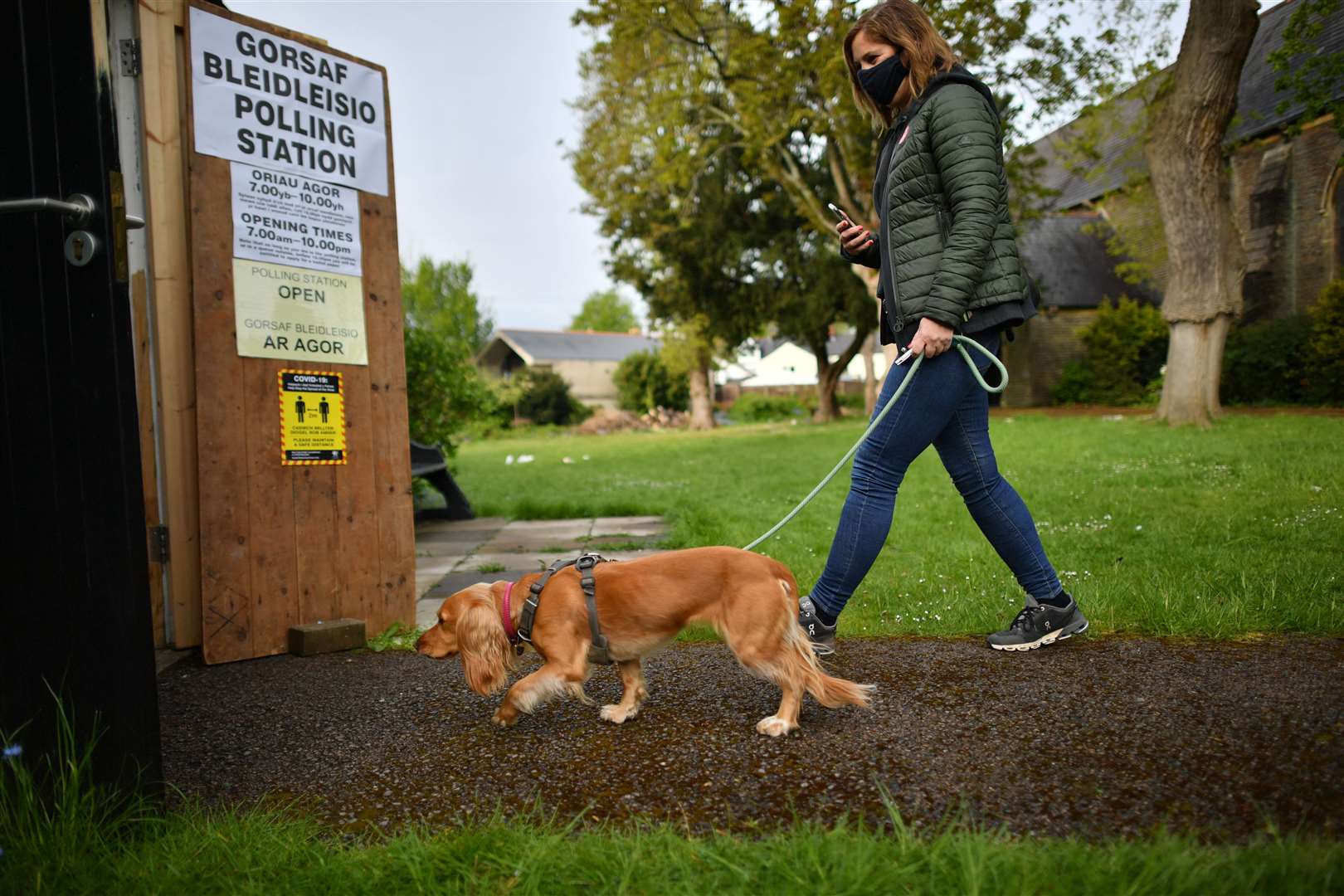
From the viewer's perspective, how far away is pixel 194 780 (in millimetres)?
2590

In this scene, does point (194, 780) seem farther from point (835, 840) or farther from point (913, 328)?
point (913, 328)

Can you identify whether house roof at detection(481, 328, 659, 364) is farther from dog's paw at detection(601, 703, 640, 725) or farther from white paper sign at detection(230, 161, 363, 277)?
dog's paw at detection(601, 703, 640, 725)

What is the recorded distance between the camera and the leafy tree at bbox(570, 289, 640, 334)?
10144 centimetres

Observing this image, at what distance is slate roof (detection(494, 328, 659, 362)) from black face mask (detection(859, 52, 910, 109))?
50716 millimetres

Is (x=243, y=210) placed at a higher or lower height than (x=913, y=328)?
higher

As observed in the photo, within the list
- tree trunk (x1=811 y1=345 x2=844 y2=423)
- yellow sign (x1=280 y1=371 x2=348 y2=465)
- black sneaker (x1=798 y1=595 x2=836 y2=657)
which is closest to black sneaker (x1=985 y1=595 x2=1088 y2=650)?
black sneaker (x1=798 y1=595 x2=836 y2=657)

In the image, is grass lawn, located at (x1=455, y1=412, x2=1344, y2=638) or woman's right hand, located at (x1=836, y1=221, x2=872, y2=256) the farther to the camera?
grass lawn, located at (x1=455, y1=412, x2=1344, y2=638)

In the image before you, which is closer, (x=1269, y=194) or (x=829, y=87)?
(x=829, y=87)

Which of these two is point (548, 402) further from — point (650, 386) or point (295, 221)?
point (295, 221)

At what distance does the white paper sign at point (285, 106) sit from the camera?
12.7ft

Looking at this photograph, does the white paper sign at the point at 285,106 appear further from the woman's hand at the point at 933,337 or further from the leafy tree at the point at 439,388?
the leafy tree at the point at 439,388

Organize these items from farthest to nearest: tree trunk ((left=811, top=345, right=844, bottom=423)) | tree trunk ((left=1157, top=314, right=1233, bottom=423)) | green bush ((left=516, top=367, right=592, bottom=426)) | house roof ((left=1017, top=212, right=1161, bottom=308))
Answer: green bush ((left=516, top=367, right=592, bottom=426)) → house roof ((left=1017, top=212, right=1161, bottom=308)) → tree trunk ((left=811, top=345, right=844, bottom=423)) → tree trunk ((left=1157, top=314, right=1233, bottom=423))

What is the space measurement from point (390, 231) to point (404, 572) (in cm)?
174

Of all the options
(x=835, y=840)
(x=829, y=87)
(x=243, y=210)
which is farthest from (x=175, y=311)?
(x=829, y=87)
